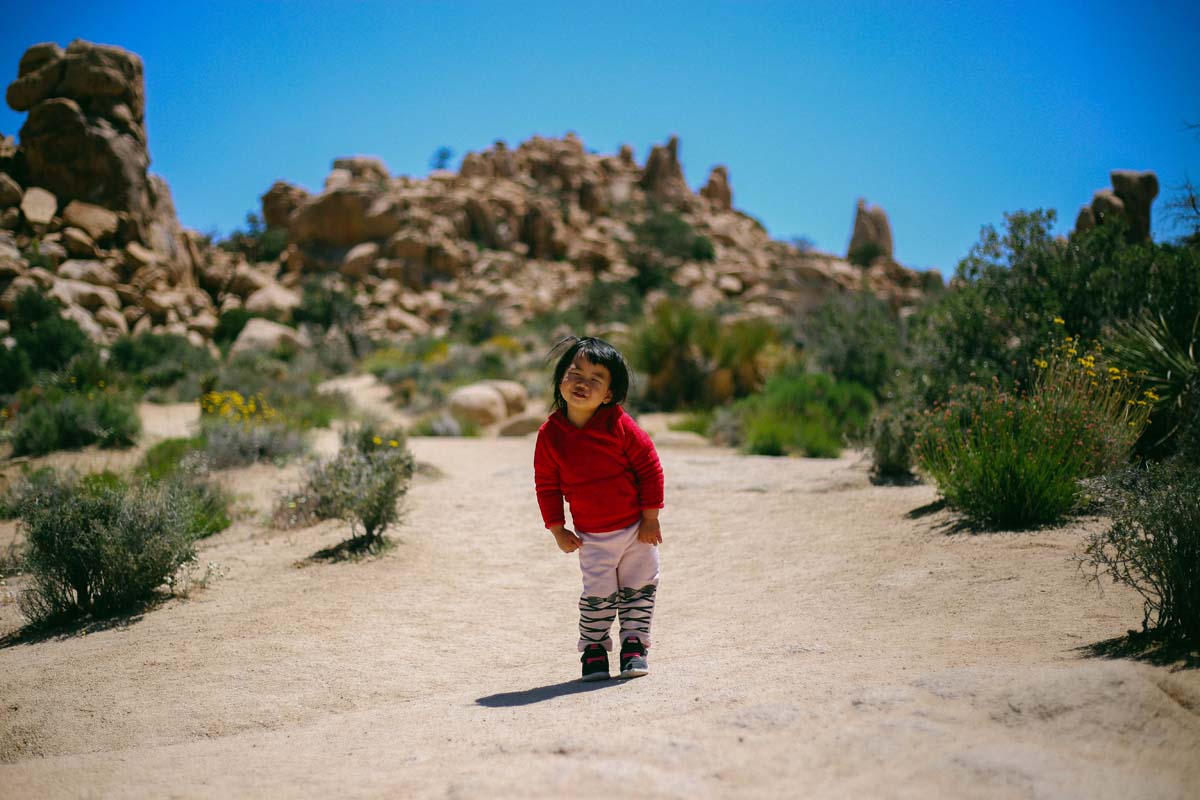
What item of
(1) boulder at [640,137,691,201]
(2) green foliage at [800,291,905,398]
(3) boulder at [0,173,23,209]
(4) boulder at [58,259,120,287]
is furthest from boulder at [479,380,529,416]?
(1) boulder at [640,137,691,201]

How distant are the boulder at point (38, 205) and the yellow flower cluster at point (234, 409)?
21601 millimetres

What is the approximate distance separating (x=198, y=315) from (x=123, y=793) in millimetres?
35467

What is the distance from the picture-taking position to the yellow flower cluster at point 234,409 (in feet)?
41.4

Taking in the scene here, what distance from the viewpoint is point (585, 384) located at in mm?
3916

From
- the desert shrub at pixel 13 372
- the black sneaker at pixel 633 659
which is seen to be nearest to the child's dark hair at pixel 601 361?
the black sneaker at pixel 633 659

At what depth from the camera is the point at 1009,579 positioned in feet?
16.5

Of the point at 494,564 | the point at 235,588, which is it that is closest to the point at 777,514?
the point at 494,564

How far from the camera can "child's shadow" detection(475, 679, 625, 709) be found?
363cm

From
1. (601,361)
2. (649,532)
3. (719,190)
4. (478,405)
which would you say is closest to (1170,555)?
(649,532)

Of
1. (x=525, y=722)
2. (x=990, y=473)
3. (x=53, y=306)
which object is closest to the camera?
(x=525, y=722)

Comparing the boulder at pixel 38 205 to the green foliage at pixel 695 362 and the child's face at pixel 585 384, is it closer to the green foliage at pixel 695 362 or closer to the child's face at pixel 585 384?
the green foliage at pixel 695 362

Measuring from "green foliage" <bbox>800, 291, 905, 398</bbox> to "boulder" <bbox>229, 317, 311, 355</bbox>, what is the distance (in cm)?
1990

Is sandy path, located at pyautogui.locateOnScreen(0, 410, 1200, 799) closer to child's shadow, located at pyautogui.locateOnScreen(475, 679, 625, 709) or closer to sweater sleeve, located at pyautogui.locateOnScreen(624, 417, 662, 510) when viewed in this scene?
child's shadow, located at pyautogui.locateOnScreen(475, 679, 625, 709)

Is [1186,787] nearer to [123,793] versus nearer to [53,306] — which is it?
[123,793]
